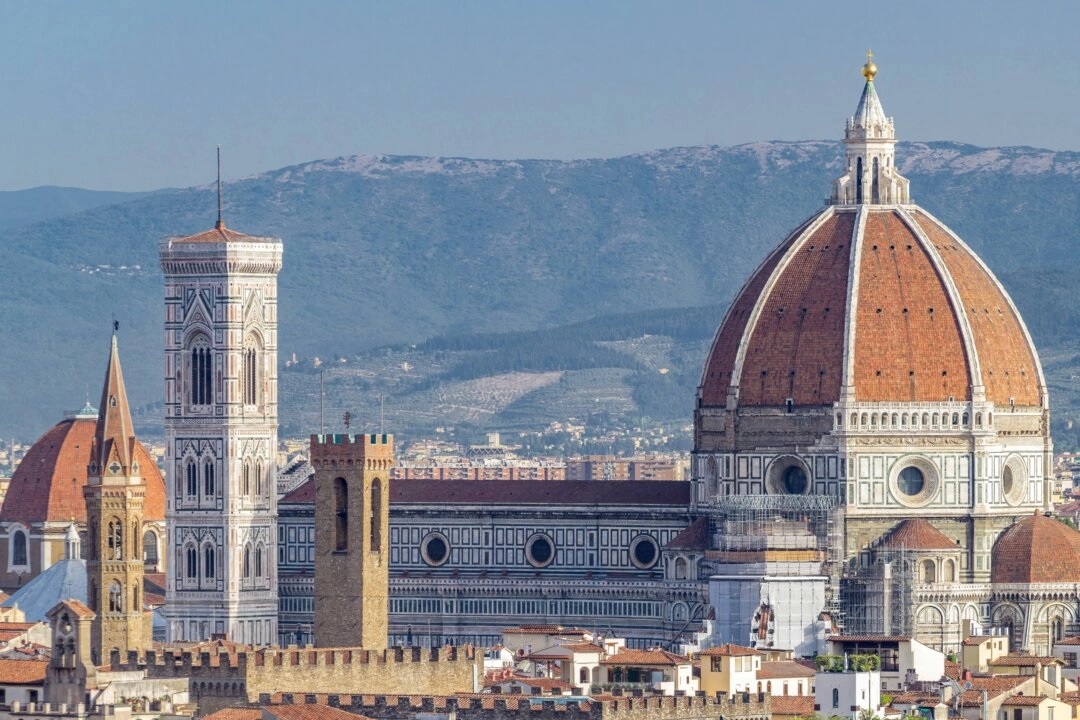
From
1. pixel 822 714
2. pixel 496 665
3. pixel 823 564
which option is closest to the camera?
pixel 822 714

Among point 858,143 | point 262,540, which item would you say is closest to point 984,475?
point 858,143

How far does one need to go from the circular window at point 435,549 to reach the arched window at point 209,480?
7.53 metres

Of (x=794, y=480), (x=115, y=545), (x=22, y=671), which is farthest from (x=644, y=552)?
(x=22, y=671)

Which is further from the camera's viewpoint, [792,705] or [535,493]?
[535,493]

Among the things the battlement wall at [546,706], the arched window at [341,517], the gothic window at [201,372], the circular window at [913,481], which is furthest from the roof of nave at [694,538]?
the battlement wall at [546,706]

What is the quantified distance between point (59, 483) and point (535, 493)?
29.3m

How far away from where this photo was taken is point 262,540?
14112 cm

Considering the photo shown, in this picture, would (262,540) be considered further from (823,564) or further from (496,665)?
(496,665)

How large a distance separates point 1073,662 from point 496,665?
554 inches

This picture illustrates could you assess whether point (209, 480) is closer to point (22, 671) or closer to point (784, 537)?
point (784, 537)

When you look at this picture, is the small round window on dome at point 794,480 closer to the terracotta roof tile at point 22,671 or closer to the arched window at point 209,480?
the arched window at point 209,480

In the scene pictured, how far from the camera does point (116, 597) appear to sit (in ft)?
356

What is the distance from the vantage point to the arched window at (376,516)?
119m

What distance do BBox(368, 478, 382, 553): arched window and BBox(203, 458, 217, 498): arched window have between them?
21.8m
